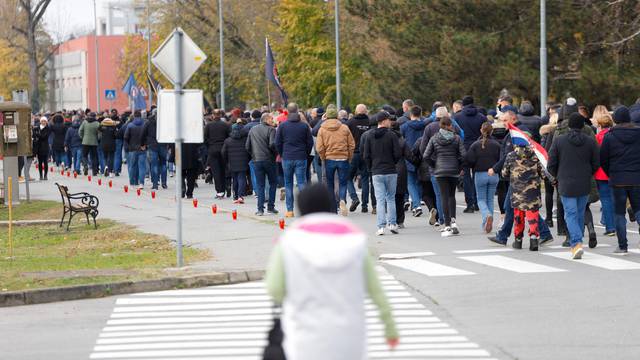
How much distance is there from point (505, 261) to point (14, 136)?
1672 cm


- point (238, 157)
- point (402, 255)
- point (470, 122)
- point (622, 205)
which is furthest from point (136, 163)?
point (622, 205)

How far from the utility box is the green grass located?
477 cm

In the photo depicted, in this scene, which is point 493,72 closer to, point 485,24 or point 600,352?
point 485,24

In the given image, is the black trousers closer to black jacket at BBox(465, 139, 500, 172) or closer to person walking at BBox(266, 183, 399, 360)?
black jacket at BBox(465, 139, 500, 172)

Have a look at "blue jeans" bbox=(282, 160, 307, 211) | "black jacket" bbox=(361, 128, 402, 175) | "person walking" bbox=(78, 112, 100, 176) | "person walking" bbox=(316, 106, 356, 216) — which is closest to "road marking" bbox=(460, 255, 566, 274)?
"black jacket" bbox=(361, 128, 402, 175)

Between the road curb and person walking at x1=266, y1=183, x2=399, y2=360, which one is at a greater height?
person walking at x1=266, y1=183, x2=399, y2=360

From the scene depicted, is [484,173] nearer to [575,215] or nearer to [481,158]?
[481,158]

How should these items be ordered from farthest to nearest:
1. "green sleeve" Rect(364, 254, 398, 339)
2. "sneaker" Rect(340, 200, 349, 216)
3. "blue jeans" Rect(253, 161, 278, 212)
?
1. "blue jeans" Rect(253, 161, 278, 212)
2. "sneaker" Rect(340, 200, 349, 216)
3. "green sleeve" Rect(364, 254, 398, 339)

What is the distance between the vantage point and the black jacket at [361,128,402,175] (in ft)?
64.7

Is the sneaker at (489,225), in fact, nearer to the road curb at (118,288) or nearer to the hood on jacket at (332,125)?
the hood on jacket at (332,125)

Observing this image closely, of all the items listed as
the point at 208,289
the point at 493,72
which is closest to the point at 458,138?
the point at 208,289

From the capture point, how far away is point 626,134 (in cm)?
1695

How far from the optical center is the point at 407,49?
148ft

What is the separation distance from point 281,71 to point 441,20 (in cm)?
1818
